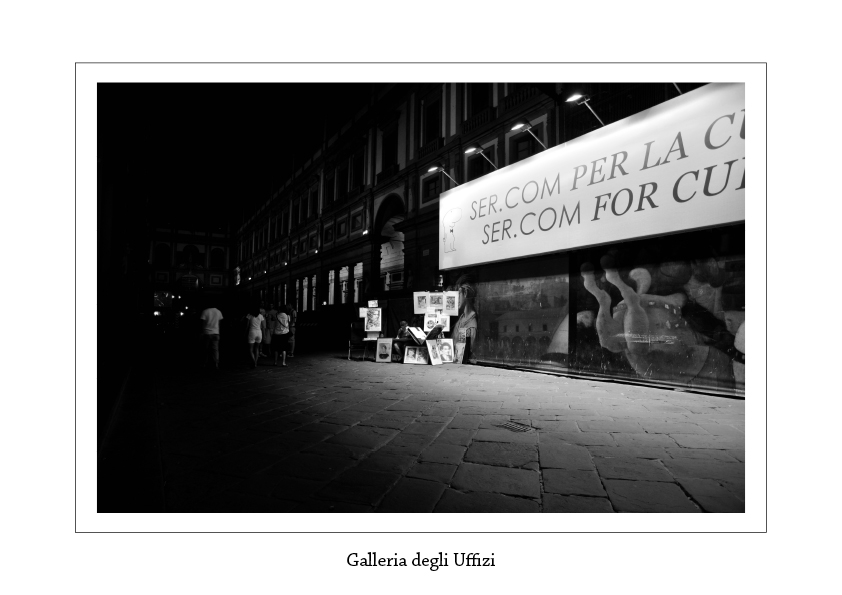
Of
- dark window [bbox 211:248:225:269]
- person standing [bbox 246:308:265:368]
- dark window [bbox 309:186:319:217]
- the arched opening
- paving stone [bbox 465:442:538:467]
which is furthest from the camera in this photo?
dark window [bbox 211:248:225:269]

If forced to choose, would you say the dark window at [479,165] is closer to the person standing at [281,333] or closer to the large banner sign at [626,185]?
the large banner sign at [626,185]

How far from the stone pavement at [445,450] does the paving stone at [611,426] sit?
0.4 inches

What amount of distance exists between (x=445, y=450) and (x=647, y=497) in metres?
1.25

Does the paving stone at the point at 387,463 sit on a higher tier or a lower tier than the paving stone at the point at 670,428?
higher

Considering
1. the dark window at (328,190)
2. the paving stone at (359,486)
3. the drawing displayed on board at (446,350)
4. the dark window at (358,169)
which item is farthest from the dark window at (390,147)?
the paving stone at (359,486)

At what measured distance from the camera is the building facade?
17.8 feet

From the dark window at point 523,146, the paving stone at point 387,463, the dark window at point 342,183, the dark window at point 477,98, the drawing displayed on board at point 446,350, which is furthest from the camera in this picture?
the dark window at point 342,183

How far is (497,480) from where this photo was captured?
223 cm

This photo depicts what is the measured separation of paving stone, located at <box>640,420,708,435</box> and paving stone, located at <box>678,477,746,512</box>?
3.70ft

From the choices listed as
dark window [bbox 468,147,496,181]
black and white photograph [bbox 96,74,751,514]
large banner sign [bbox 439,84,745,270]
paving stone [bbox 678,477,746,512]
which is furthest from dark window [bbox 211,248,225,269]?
paving stone [bbox 678,477,746,512]

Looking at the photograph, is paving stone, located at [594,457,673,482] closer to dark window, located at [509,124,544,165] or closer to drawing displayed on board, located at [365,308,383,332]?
dark window, located at [509,124,544,165]

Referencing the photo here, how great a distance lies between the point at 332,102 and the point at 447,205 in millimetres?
8442

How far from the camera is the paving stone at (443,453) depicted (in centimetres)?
256
